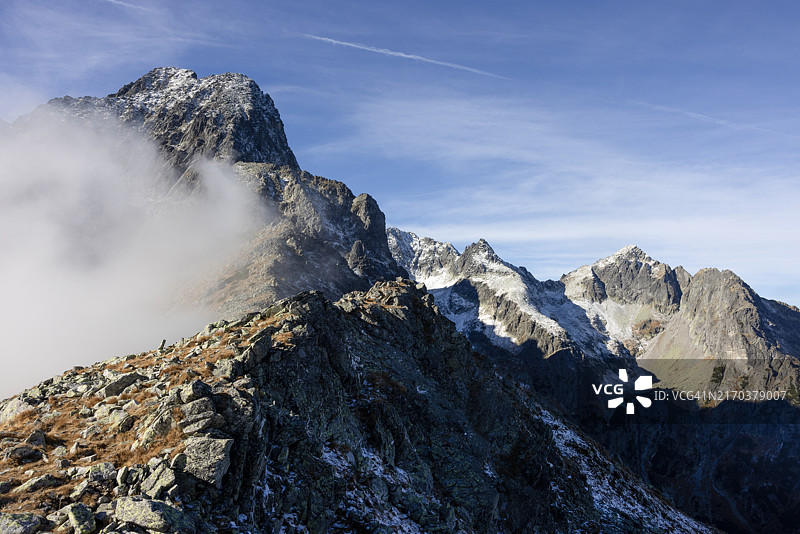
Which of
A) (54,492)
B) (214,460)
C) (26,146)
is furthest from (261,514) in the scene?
(26,146)

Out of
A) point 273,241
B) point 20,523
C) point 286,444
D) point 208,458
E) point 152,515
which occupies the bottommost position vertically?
point 20,523

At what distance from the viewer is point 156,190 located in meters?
181

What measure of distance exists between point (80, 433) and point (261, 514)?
8.96 metres

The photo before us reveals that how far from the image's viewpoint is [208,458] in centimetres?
1603

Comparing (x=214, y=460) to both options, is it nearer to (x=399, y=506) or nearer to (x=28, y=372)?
(x=399, y=506)

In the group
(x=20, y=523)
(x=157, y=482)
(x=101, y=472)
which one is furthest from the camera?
(x=101, y=472)

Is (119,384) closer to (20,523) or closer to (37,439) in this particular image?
(37,439)

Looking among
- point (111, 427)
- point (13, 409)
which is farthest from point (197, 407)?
point (13, 409)

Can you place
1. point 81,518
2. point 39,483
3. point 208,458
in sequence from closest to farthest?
1. point 81,518
2. point 39,483
3. point 208,458

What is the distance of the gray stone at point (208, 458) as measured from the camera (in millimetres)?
15750

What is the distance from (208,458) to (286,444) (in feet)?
18.4

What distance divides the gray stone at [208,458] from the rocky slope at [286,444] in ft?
0.14

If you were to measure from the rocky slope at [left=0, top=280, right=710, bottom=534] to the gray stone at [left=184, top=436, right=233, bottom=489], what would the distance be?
1.7 inches

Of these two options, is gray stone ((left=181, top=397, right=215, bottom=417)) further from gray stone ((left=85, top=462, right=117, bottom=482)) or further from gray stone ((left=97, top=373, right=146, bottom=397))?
gray stone ((left=97, top=373, right=146, bottom=397))
